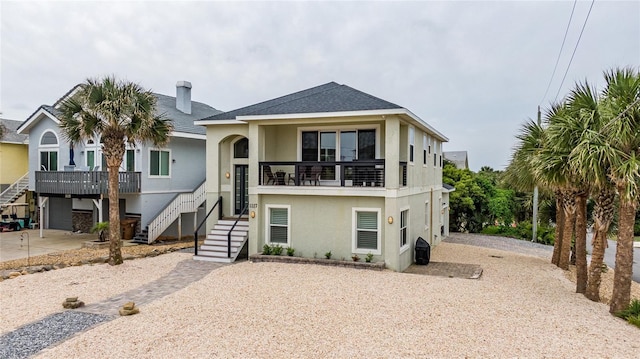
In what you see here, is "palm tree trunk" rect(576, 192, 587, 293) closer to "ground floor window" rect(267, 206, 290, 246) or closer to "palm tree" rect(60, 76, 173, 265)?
"ground floor window" rect(267, 206, 290, 246)

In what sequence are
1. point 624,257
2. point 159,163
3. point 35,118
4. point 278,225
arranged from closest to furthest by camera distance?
point 624,257 < point 278,225 < point 159,163 < point 35,118

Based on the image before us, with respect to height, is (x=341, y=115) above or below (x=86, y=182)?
above

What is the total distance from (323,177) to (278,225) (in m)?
2.66

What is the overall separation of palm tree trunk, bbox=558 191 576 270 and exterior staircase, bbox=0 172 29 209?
30.4 m

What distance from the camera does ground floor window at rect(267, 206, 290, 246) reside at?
15109mm

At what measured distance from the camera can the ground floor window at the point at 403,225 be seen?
14.4 m

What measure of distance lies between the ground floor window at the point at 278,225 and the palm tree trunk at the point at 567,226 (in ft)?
34.0

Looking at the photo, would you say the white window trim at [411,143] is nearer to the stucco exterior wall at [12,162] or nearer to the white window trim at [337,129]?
the white window trim at [337,129]

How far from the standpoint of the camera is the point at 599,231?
34.3ft

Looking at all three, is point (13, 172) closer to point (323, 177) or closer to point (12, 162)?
point (12, 162)

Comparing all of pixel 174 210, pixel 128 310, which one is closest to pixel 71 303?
pixel 128 310

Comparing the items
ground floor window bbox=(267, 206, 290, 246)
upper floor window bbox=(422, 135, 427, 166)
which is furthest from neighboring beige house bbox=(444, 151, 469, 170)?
ground floor window bbox=(267, 206, 290, 246)

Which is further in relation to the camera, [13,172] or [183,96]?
[13,172]

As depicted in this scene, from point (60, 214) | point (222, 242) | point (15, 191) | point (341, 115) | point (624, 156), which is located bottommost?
point (222, 242)
